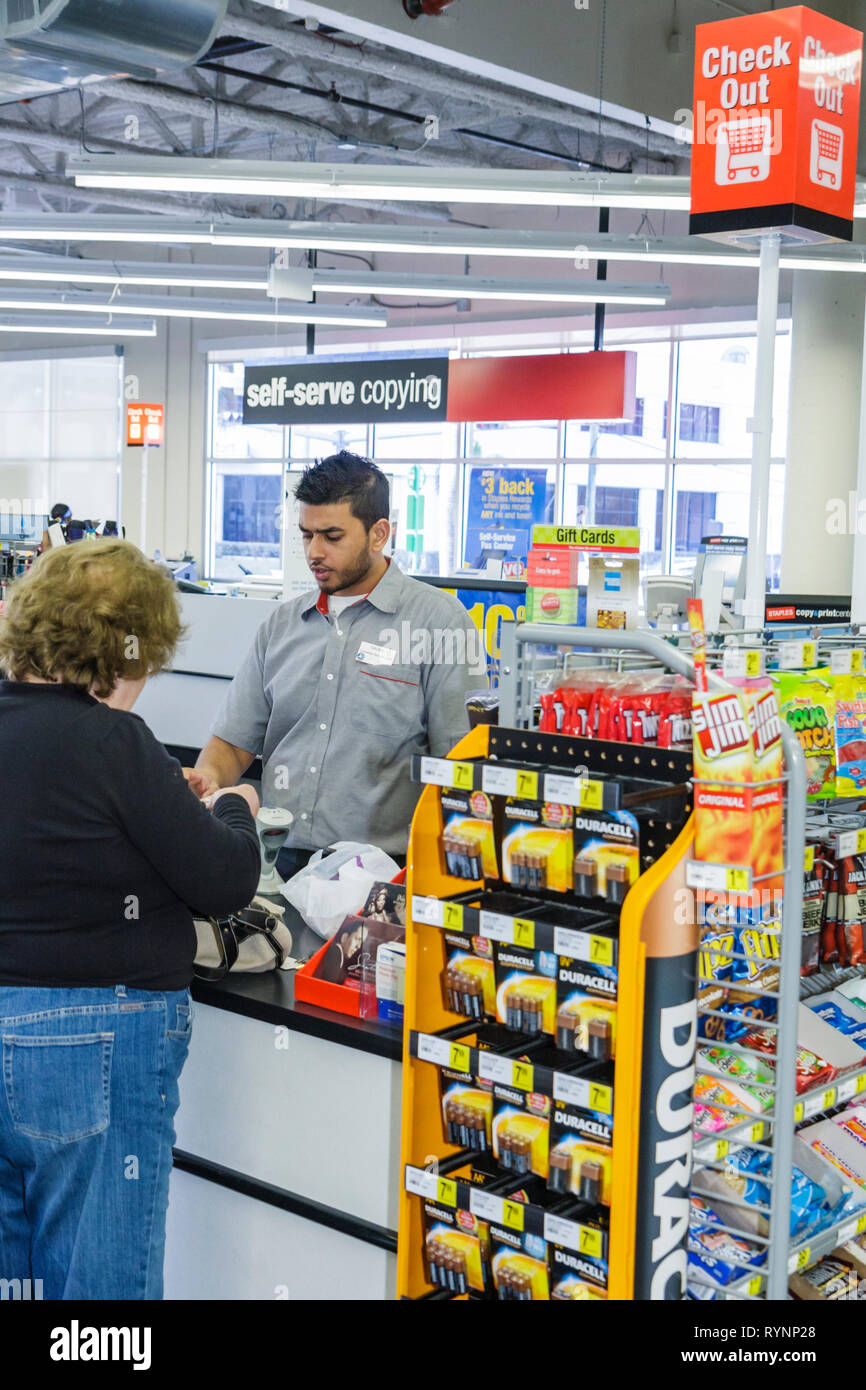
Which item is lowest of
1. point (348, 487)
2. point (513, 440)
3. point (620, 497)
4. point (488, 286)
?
point (348, 487)

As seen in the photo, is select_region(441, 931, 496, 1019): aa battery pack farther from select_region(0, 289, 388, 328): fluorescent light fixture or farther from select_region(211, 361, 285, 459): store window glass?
select_region(211, 361, 285, 459): store window glass

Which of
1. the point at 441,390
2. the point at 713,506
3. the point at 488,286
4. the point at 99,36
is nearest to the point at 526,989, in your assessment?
the point at 99,36

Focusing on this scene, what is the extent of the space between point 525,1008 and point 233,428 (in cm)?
1655

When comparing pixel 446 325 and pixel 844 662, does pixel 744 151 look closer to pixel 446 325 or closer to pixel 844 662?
pixel 844 662

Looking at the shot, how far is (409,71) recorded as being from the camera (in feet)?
28.0

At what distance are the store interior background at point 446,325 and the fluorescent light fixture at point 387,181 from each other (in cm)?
70

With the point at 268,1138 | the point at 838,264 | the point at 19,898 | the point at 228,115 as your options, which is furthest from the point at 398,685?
the point at 228,115

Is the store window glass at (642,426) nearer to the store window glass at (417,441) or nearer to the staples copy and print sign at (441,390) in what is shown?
the store window glass at (417,441)

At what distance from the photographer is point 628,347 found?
14.3m

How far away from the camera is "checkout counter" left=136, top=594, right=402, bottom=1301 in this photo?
2234mm

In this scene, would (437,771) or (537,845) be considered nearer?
(537,845)

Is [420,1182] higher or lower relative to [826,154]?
lower
